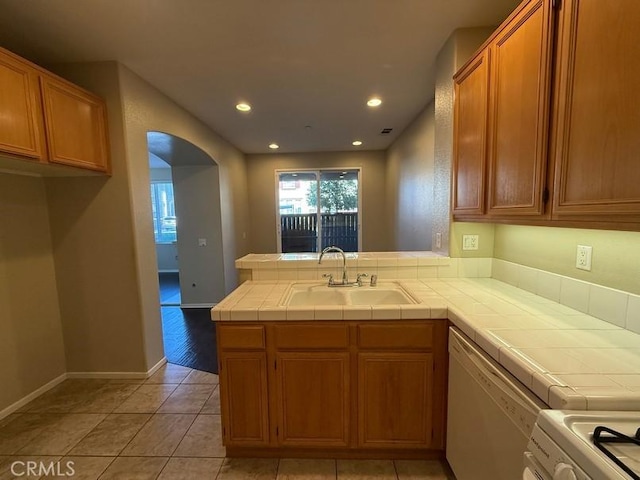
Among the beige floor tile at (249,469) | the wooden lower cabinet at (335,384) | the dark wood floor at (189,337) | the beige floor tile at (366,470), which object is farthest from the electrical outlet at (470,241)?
the dark wood floor at (189,337)

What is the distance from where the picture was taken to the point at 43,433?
1.94 metres

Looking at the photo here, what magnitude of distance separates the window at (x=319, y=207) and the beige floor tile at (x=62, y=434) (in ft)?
14.1

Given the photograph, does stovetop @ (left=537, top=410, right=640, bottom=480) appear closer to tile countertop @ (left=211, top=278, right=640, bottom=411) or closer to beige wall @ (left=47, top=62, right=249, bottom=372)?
tile countertop @ (left=211, top=278, right=640, bottom=411)

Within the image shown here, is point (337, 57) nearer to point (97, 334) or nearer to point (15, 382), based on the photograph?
point (97, 334)

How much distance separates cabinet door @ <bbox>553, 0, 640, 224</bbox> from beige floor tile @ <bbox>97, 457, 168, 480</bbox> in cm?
242

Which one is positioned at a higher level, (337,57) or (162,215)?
(337,57)

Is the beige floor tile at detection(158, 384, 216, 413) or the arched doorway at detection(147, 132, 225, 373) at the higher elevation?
the arched doorway at detection(147, 132, 225, 373)

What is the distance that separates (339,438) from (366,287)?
36.1 inches

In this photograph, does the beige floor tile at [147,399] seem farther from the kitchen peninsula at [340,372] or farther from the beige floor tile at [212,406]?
the kitchen peninsula at [340,372]

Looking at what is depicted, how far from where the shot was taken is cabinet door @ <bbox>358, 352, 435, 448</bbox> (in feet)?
5.19

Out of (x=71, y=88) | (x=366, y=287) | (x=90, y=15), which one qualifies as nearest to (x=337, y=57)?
(x=90, y=15)

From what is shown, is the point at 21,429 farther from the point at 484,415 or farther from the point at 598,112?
the point at 598,112

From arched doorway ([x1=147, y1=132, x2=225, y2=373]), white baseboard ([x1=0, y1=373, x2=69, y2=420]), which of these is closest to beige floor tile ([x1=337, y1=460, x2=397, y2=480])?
white baseboard ([x1=0, y1=373, x2=69, y2=420])

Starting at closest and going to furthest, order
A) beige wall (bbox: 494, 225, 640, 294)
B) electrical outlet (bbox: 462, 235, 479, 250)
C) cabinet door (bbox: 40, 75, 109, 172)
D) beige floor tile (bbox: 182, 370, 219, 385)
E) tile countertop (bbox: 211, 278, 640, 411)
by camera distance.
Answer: tile countertop (bbox: 211, 278, 640, 411)
beige wall (bbox: 494, 225, 640, 294)
cabinet door (bbox: 40, 75, 109, 172)
electrical outlet (bbox: 462, 235, 479, 250)
beige floor tile (bbox: 182, 370, 219, 385)
